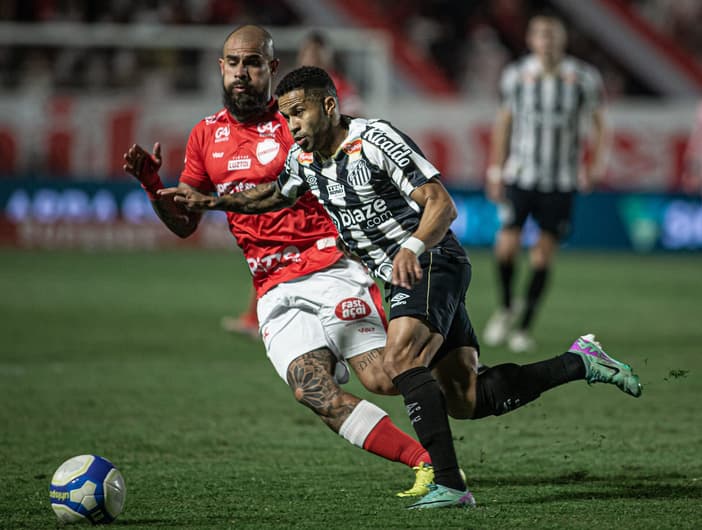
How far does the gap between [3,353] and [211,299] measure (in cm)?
358

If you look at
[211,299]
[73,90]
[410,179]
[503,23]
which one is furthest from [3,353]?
[503,23]

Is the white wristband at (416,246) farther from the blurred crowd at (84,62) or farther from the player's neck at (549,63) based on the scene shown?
the blurred crowd at (84,62)

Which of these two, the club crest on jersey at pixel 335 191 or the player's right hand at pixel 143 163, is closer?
the club crest on jersey at pixel 335 191

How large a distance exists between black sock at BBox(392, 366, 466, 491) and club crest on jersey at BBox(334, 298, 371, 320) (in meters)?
0.64

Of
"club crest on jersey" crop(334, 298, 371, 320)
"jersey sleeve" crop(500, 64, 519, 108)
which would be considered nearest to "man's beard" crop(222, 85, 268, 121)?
"club crest on jersey" crop(334, 298, 371, 320)

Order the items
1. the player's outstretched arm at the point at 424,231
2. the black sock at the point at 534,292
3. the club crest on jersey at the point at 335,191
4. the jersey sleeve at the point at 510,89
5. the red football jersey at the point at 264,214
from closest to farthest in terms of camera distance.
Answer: the player's outstretched arm at the point at 424,231 < the club crest on jersey at the point at 335,191 < the red football jersey at the point at 264,214 < the black sock at the point at 534,292 < the jersey sleeve at the point at 510,89

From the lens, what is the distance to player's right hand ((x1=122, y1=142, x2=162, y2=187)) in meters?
4.96

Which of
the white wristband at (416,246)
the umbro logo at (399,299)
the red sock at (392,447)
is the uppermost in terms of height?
the white wristband at (416,246)

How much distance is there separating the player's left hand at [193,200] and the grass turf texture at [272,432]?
1.15m

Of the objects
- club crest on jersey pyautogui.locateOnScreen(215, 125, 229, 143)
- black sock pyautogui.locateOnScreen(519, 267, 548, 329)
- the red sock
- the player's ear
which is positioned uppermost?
the player's ear

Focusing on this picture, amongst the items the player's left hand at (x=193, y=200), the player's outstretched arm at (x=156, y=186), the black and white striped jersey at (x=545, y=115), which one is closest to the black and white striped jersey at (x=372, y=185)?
the player's left hand at (x=193, y=200)

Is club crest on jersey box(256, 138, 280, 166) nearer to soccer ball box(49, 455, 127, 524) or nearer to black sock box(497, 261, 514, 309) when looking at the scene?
soccer ball box(49, 455, 127, 524)

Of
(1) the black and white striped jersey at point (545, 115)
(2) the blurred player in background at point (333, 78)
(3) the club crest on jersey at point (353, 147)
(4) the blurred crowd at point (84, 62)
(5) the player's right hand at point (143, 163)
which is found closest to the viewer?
(3) the club crest on jersey at point (353, 147)

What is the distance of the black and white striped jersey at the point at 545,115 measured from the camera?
9.31m
